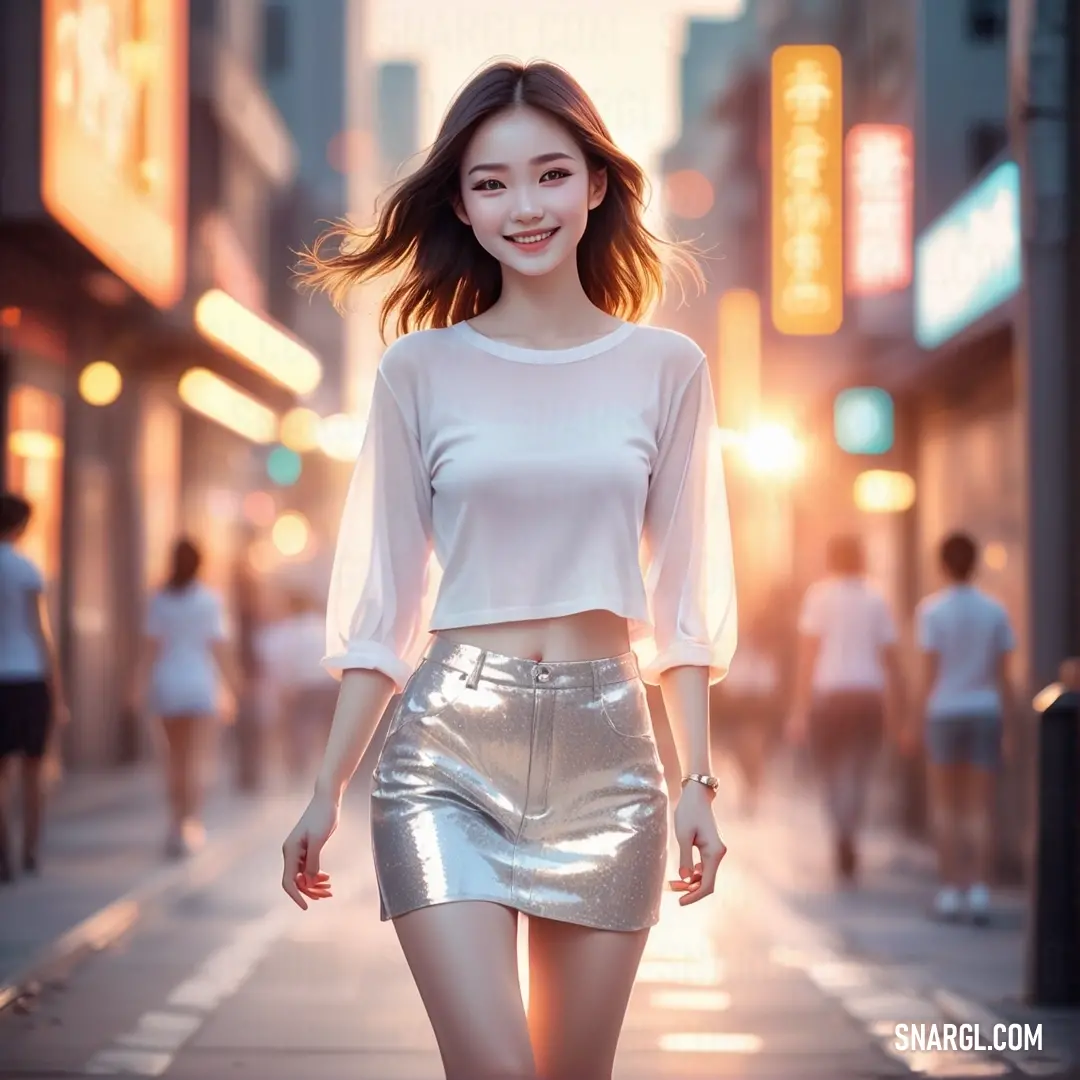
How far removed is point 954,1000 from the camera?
803cm

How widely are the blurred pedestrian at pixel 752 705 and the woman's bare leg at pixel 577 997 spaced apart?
12.7 meters

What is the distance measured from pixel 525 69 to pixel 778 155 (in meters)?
19.8

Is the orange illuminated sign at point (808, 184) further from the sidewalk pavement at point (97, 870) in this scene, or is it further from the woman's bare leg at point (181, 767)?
the woman's bare leg at point (181, 767)

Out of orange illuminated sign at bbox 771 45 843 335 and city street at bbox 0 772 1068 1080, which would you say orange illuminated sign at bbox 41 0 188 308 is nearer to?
city street at bbox 0 772 1068 1080

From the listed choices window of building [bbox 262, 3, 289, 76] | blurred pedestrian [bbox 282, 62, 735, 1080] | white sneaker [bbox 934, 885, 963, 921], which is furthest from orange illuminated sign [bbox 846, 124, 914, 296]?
window of building [bbox 262, 3, 289, 76]

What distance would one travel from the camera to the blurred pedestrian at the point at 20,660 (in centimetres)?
1155

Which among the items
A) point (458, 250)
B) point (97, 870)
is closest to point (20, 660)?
point (97, 870)

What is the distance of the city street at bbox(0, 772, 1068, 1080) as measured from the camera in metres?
6.95

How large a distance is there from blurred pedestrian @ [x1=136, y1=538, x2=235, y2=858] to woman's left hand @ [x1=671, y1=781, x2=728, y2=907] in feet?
32.0

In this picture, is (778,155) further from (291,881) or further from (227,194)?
(291,881)

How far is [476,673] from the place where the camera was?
3.77 meters

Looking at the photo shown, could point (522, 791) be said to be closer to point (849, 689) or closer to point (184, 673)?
point (849, 689)

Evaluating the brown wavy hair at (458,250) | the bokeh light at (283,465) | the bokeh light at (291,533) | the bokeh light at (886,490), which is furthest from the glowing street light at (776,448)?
the brown wavy hair at (458,250)

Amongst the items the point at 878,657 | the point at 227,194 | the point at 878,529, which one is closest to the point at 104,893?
the point at 878,657
